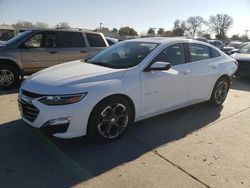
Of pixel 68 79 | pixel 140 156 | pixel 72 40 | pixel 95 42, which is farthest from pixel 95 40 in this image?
pixel 140 156

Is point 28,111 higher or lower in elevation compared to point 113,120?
higher

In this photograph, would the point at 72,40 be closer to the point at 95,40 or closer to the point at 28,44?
the point at 95,40

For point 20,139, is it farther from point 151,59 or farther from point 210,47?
point 210,47

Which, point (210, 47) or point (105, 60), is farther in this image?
point (210, 47)

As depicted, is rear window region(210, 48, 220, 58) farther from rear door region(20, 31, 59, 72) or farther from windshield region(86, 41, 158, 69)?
rear door region(20, 31, 59, 72)

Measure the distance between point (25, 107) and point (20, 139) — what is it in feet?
1.93

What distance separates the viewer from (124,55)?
4777 millimetres

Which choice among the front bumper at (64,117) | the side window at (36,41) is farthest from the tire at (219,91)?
the side window at (36,41)

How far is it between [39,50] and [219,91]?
199 inches

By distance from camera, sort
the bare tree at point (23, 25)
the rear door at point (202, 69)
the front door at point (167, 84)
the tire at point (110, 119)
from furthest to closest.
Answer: the bare tree at point (23, 25) → the rear door at point (202, 69) → the front door at point (167, 84) → the tire at point (110, 119)

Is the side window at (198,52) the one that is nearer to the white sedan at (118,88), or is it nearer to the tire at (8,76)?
the white sedan at (118,88)

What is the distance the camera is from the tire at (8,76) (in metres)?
7.44

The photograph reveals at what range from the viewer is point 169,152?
3832 millimetres

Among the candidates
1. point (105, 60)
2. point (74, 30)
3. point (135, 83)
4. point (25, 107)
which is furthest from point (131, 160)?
point (74, 30)
